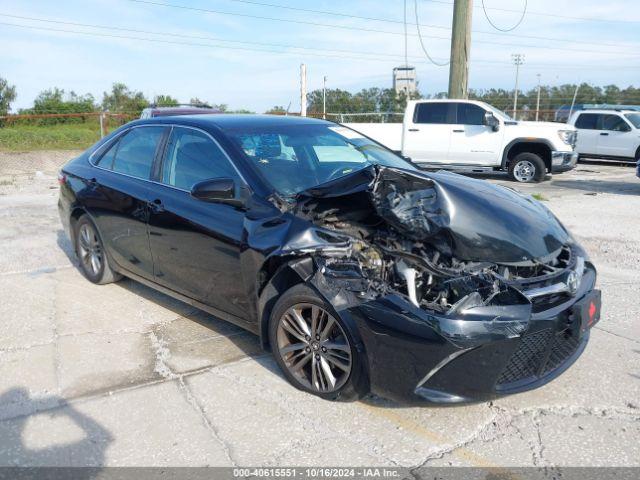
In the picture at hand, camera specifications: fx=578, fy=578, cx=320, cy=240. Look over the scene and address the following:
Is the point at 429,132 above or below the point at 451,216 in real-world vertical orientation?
above

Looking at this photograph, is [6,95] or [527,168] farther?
[6,95]

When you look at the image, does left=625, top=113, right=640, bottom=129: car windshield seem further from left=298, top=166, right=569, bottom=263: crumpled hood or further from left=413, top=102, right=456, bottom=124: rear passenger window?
left=298, top=166, right=569, bottom=263: crumpled hood

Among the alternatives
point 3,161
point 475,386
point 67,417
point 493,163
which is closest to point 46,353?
point 67,417

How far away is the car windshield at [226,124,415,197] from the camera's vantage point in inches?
156

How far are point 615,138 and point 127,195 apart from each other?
16649 millimetres

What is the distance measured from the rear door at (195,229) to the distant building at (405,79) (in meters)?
19.9

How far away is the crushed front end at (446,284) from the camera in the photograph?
291cm

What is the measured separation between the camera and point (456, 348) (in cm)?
285

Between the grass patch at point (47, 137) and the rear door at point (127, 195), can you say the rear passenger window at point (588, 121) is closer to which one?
the rear door at point (127, 195)

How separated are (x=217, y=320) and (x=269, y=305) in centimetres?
125

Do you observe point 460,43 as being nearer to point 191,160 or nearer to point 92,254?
point 92,254

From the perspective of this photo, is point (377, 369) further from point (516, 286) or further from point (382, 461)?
point (516, 286)

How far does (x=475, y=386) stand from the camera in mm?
2949

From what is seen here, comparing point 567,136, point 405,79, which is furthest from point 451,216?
point 405,79
